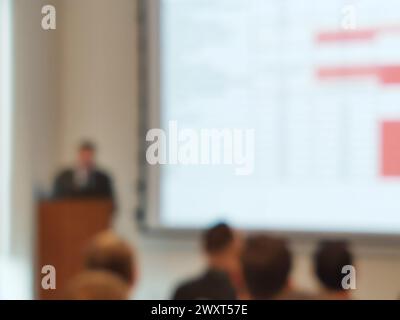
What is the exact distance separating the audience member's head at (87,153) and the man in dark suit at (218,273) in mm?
188

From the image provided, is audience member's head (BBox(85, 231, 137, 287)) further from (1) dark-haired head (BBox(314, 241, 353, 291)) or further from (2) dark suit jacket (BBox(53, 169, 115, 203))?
(1) dark-haired head (BBox(314, 241, 353, 291))

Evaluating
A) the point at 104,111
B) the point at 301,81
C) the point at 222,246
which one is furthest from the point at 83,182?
the point at 301,81

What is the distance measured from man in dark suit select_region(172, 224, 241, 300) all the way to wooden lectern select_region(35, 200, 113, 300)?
0.14 metres

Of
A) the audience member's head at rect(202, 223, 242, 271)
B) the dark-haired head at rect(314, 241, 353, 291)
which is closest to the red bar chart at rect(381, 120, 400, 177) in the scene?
the dark-haired head at rect(314, 241, 353, 291)

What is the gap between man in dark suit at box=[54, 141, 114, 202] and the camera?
794mm

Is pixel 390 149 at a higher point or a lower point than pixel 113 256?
higher

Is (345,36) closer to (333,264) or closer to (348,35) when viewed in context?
(348,35)

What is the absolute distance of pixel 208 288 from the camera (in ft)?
2.63

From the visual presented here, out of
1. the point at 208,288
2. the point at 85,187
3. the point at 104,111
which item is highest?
the point at 104,111

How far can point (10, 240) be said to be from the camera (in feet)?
2.71

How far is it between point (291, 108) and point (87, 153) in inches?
11.2

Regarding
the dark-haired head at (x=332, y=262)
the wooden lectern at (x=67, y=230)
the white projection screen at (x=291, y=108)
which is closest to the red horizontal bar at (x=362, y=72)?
the white projection screen at (x=291, y=108)

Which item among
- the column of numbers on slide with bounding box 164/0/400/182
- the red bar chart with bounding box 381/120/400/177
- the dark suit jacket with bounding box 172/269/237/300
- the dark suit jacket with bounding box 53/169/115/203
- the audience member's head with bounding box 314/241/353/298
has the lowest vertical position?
the dark suit jacket with bounding box 172/269/237/300

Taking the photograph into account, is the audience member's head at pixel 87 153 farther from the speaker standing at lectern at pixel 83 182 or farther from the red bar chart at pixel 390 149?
the red bar chart at pixel 390 149
